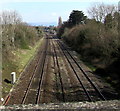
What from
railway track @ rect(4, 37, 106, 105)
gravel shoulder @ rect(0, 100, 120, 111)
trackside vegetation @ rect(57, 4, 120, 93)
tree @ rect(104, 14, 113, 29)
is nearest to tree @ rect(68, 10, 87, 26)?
trackside vegetation @ rect(57, 4, 120, 93)

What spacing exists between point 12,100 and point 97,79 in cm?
715

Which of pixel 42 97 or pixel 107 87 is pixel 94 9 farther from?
pixel 42 97

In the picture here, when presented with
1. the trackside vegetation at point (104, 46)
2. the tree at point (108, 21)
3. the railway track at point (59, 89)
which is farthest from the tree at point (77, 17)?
the railway track at point (59, 89)

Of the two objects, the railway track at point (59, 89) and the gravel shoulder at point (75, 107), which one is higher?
the gravel shoulder at point (75, 107)

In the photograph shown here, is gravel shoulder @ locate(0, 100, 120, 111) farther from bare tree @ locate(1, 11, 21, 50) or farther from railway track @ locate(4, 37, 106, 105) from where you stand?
bare tree @ locate(1, 11, 21, 50)

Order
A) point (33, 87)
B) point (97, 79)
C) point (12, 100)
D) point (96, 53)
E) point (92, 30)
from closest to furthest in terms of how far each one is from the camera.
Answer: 1. point (12, 100)
2. point (33, 87)
3. point (97, 79)
4. point (96, 53)
5. point (92, 30)

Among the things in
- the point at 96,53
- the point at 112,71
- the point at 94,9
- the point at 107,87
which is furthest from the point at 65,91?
the point at 94,9

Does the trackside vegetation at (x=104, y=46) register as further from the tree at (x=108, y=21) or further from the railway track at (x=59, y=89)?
A: the railway track at (x=59, y=89)

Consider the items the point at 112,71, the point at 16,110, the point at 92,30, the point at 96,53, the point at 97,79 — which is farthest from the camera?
the point at 92,30

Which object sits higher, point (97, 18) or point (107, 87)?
point (97, 18)

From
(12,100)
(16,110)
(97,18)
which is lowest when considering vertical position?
(12,100)

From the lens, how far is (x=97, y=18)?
3656 cm

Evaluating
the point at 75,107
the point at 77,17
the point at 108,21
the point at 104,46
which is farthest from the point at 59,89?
the point at 77,17

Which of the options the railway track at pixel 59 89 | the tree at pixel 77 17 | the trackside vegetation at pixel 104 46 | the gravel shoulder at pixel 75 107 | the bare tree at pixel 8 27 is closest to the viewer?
the gravel shoulder at pixel 75 107
